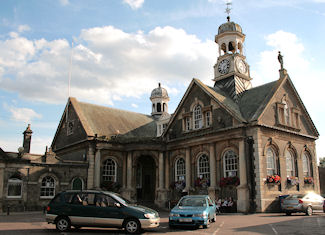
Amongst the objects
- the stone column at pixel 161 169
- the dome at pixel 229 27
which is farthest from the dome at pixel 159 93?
the stone column at pixel 161 169

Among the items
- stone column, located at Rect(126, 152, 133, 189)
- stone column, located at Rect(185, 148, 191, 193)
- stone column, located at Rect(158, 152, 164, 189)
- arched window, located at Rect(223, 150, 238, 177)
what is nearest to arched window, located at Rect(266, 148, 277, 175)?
arched window, located at Rect(223, 150, 238, 177)

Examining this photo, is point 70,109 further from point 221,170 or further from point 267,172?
point 267,172

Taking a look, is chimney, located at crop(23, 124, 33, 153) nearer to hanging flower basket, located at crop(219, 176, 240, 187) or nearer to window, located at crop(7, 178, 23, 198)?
window, located at crop(7, 178, 23, 198)

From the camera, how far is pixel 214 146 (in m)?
25.7

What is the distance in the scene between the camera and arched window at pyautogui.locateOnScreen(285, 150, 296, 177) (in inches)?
999

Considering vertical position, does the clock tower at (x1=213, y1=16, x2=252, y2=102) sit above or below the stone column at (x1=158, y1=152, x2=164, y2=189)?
above

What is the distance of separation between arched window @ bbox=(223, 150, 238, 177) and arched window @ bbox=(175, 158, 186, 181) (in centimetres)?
479

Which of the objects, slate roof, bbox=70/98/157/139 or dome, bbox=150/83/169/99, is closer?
slate roof, bbox=70/98/157/139

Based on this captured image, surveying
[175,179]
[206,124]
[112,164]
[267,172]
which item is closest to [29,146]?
[112,164]

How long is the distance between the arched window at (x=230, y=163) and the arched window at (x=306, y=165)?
6841mm

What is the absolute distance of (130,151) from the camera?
2877 cm

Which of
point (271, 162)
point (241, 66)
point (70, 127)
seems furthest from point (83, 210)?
point (241, 66)

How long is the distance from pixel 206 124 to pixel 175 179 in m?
6.01

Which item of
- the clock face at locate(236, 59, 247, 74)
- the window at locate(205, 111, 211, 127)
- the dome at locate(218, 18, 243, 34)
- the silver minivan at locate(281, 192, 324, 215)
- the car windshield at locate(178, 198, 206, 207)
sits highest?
the dome at locate(218, 18, 243, 34)
